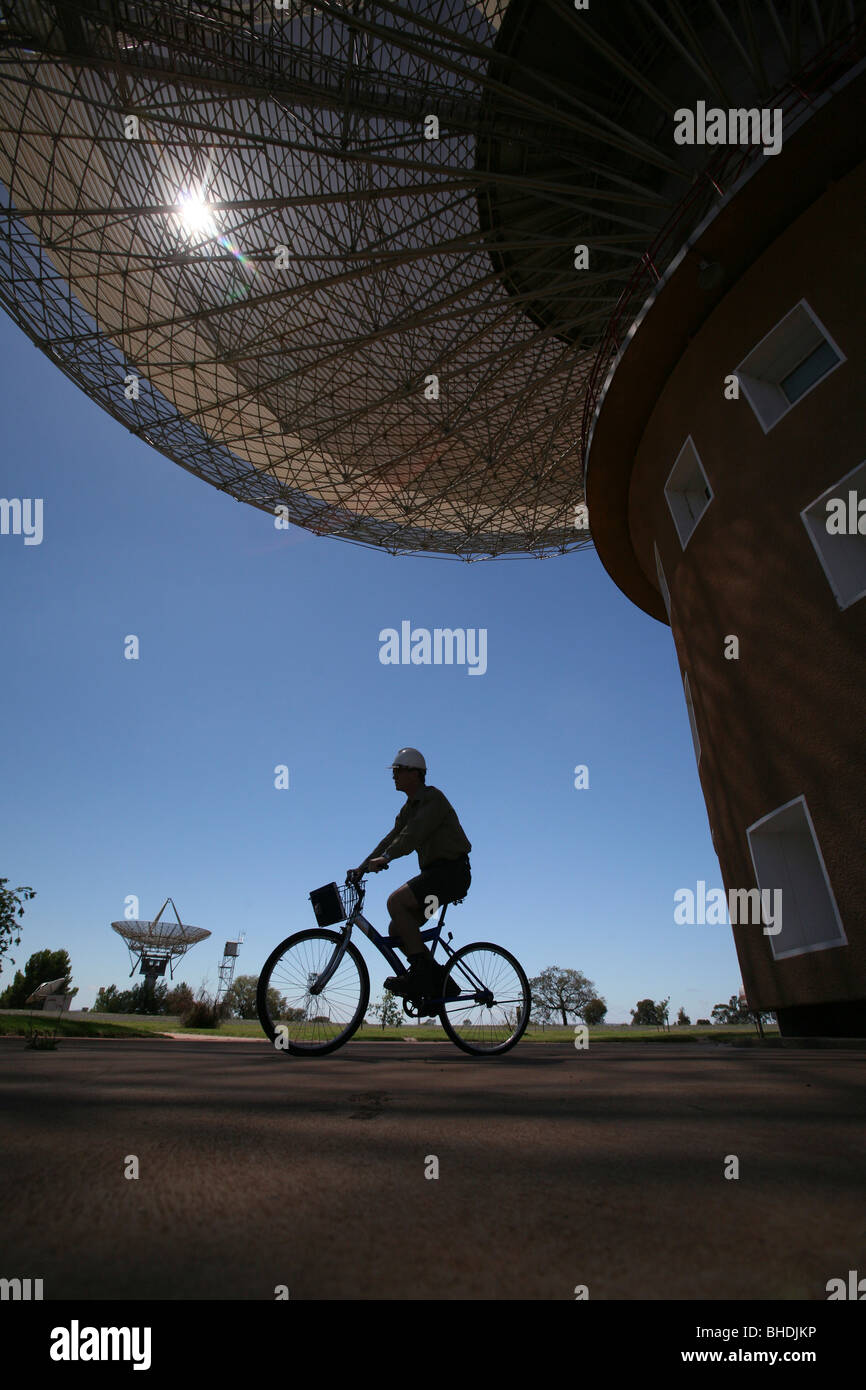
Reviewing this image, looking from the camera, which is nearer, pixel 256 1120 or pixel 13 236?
pixel 256 1120

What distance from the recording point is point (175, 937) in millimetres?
52656

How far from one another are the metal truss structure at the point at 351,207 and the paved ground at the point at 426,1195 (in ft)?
39.5

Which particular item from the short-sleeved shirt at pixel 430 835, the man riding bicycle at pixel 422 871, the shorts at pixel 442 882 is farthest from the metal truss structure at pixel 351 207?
the shorts at pixel 442 882

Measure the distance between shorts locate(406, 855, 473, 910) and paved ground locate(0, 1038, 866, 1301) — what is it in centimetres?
293

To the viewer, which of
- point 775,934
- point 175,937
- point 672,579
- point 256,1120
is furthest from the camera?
point 175,937

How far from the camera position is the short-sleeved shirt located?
642 centimetres

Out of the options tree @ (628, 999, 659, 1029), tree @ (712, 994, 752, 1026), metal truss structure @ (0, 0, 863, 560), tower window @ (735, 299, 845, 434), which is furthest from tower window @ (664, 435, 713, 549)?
tree @ (628, 999, 659, 1029)

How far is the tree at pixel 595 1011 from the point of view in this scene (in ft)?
351

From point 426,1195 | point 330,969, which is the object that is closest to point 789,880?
point 330,969

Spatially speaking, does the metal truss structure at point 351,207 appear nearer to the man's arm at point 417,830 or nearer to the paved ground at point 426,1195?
the man's arm at point 417,830

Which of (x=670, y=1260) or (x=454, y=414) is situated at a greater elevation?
(x=454, y=414)
